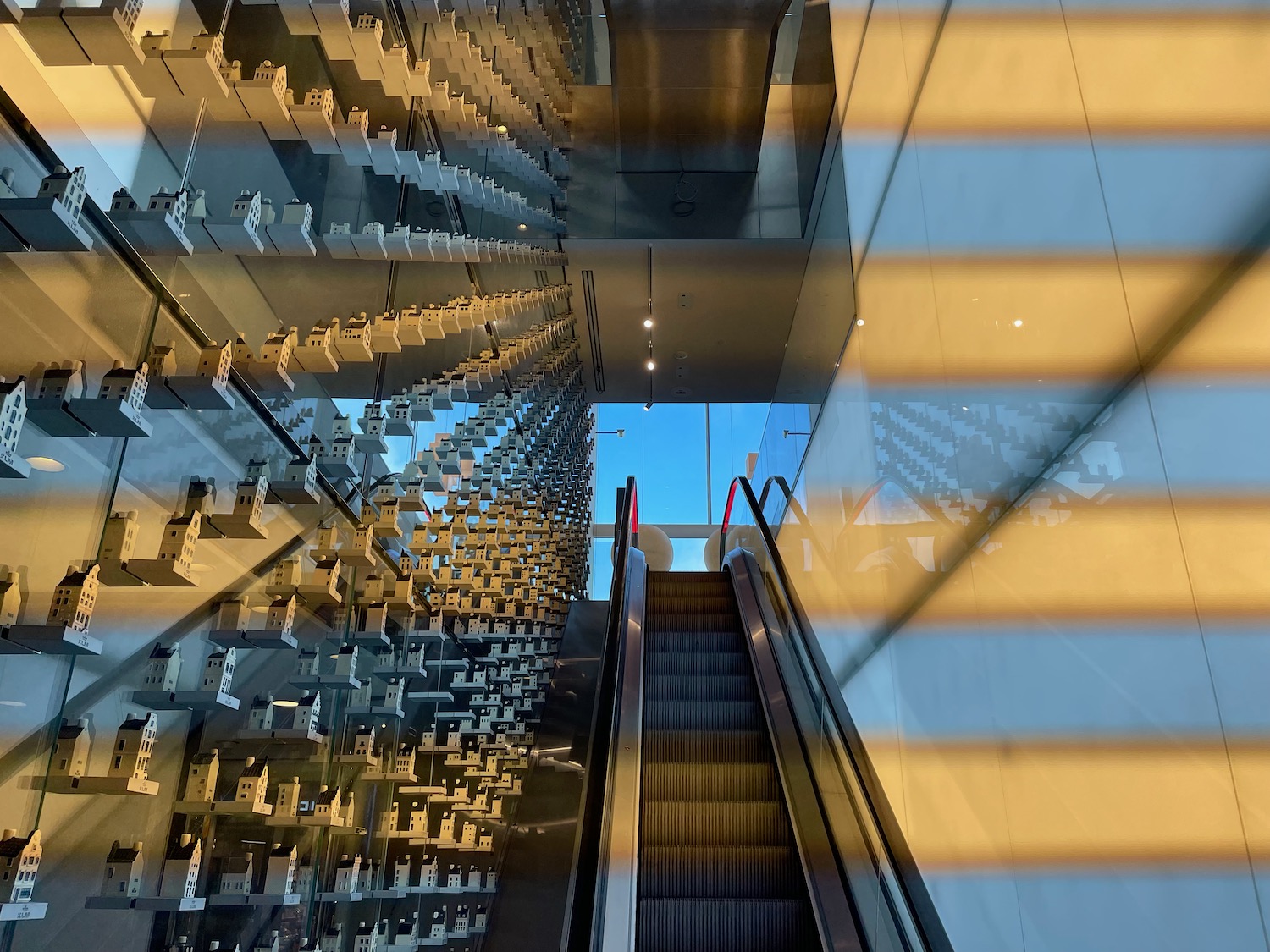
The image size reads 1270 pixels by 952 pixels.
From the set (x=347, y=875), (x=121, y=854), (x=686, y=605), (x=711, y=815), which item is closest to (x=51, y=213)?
(x=121, y=854)

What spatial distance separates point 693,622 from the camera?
27.4 ft

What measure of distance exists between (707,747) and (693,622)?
98.9 inches

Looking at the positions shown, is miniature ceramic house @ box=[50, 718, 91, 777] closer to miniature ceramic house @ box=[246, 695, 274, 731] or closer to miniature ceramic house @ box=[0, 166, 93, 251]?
miniature ceramic house @ box=[246, 695, 274, 731]

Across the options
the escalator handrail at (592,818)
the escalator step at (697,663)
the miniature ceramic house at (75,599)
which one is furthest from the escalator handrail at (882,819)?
the miniature ceramic house at (75,599)

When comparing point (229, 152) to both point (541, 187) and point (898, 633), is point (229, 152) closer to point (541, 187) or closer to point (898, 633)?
point (898, 633)

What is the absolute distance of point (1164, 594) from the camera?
274 cm

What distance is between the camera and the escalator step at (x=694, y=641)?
7.75m

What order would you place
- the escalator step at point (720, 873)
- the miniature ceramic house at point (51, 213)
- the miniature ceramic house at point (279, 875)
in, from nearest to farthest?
the miniature ceramic house at point (51, 213) < the miniature ceramic house at point (279, 875) < the escalator step at point (720, 873)

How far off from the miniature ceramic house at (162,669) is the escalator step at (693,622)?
536 centimetres

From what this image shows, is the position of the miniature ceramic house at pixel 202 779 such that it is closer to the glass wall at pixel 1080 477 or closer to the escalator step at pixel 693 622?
the glass wall at pixel 1080 477

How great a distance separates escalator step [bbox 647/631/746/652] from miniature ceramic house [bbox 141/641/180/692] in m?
4.92

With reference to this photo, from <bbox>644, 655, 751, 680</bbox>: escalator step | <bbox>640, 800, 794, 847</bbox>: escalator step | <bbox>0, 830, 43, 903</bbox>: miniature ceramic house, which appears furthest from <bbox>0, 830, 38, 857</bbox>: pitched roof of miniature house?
<bbox>644, 655, 751, 680</bbox>: escalator step

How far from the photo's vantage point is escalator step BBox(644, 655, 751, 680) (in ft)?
23.6

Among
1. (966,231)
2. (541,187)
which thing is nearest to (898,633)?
(966,231)
